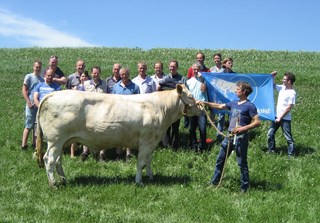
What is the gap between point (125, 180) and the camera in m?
10.6

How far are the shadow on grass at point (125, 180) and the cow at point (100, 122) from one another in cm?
24

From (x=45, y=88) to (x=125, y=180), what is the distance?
3.70m

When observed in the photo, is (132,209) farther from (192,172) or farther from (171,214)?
(192,172)

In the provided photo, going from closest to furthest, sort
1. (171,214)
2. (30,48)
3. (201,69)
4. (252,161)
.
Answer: (171,214) < (252,161) < (201,69) < (30,48)

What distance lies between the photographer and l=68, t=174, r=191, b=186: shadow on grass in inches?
409

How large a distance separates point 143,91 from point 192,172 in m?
2.74

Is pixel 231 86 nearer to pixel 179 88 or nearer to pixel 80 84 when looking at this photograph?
pixel 179 88

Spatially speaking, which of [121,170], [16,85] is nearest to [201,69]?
[121,170]

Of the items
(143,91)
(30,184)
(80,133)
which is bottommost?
(30,184)

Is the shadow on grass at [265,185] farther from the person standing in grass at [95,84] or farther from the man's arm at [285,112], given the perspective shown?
the person standing in grass at [95,84]

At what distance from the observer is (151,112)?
417 inches

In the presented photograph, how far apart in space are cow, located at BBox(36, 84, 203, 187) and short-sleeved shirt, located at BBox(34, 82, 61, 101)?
7.34 ft

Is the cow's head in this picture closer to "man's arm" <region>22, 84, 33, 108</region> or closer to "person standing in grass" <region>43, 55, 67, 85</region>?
"person standing in grass" <region>43, 55, 67, 85</region>

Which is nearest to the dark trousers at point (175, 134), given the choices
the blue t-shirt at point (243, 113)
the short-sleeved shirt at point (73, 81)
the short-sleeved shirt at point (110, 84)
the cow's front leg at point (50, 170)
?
the short-sleeved shirt at point (110, 84)
